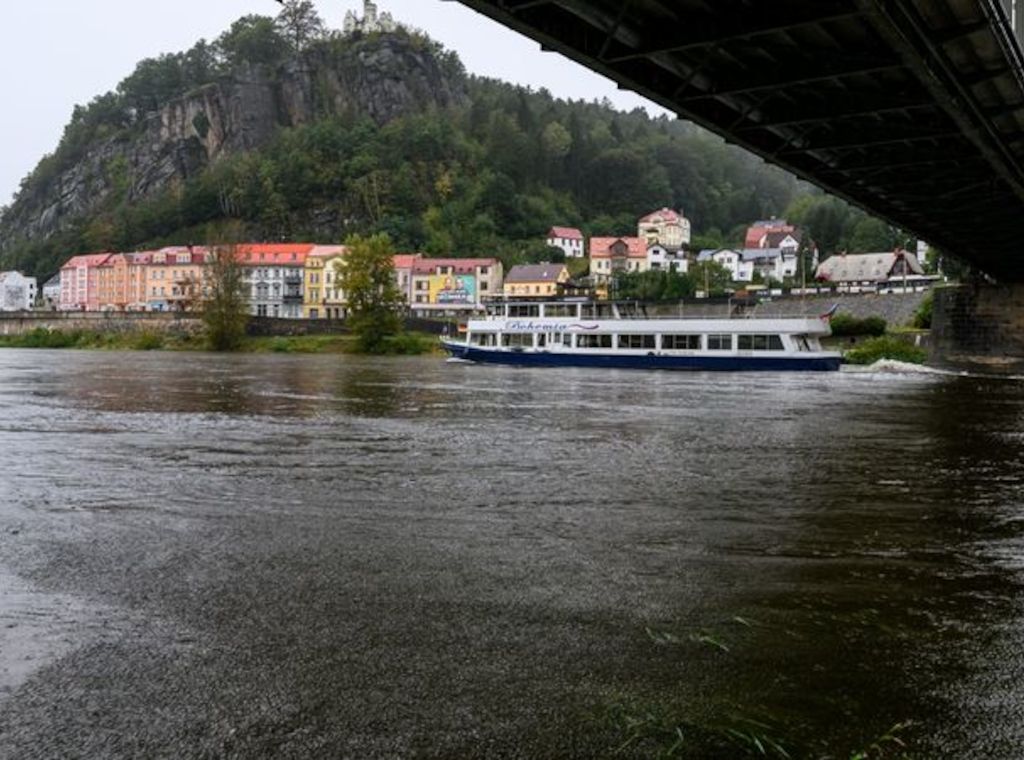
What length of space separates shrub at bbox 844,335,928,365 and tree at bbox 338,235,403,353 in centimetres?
4333

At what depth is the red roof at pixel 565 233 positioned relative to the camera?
154 metres

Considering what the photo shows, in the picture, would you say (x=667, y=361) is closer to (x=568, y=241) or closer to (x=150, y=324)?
(x=150, y=324)

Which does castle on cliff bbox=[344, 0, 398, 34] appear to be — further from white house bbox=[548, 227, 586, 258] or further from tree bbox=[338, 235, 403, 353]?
tree bbox=[338, 235, 403, 353]

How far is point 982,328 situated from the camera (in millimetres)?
51812

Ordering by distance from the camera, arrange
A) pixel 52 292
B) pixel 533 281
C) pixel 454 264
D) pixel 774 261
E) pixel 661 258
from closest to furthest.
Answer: pixel 533 281 < pixel 454 264 < pixel 774 261 < pixel 661 258 < pixel 52 292

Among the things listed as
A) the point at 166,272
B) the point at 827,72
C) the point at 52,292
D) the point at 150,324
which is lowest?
the point at 150,324

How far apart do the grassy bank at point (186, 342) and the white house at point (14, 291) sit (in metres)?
58.2

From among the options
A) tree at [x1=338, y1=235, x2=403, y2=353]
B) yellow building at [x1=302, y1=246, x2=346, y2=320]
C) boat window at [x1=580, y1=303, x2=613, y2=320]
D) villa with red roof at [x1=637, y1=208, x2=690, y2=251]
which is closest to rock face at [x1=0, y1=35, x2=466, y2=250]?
villa with red roof at [x1=637, y1=208, x2=690, y2=251]

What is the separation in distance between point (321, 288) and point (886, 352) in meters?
91.5

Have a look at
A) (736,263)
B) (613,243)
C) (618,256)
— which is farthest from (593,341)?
(736,263)

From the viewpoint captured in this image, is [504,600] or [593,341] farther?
[593,341]

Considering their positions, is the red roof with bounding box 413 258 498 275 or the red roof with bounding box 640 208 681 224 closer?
the red roof with bounding box 413 258 498 275

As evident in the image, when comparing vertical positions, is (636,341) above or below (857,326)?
below

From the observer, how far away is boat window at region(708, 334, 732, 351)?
51375 mm
